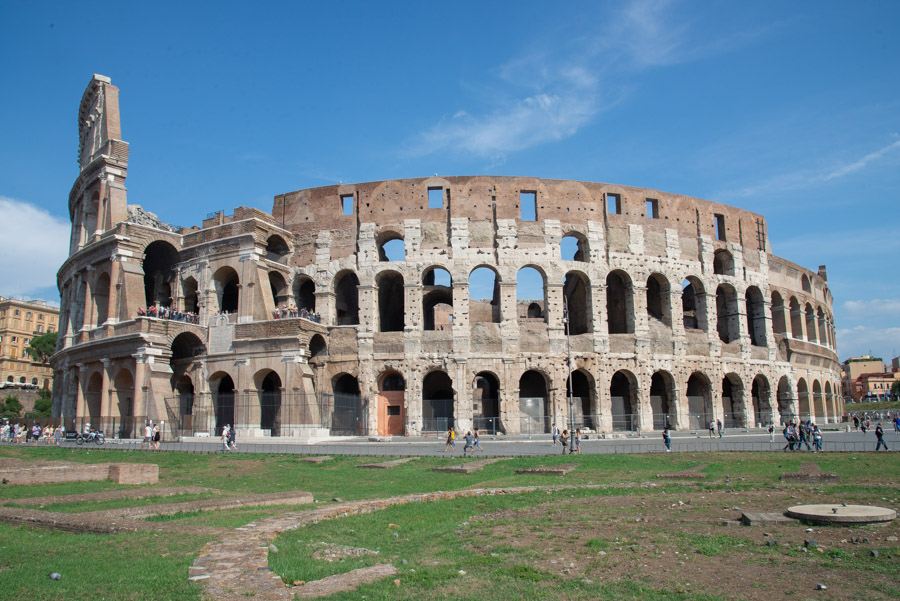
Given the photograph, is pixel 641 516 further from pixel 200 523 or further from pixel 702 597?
pixel 200 523

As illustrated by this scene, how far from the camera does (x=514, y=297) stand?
36.2 metres

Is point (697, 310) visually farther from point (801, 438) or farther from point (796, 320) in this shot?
point (801, 438)

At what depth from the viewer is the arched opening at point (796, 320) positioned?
4594 centimetres

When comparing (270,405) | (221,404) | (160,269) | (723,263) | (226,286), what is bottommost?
(270,405)

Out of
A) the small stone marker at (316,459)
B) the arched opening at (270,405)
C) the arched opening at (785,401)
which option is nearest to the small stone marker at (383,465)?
the small stone marker at (316,459)

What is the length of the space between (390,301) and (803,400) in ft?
92.1

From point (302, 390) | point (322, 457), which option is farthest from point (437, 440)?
point (322, 457)

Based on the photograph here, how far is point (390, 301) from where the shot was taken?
41.6 m

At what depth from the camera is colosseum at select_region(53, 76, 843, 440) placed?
114ft

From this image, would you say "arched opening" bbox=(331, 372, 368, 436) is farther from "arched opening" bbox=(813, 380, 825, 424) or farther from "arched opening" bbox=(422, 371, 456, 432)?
"arched opening" bbox=(813, 380, 825, 424)

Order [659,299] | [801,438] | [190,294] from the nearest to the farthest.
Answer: [801,438] < [190,294] < [659,299]

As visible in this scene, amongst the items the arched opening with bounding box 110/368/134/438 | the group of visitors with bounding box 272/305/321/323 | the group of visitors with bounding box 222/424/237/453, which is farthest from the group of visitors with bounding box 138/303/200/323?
the group of visitors with bounding box 222/424/237/453

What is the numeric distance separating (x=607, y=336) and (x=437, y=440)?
1122 centimetres

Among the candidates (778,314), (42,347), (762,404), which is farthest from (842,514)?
(42,347)
